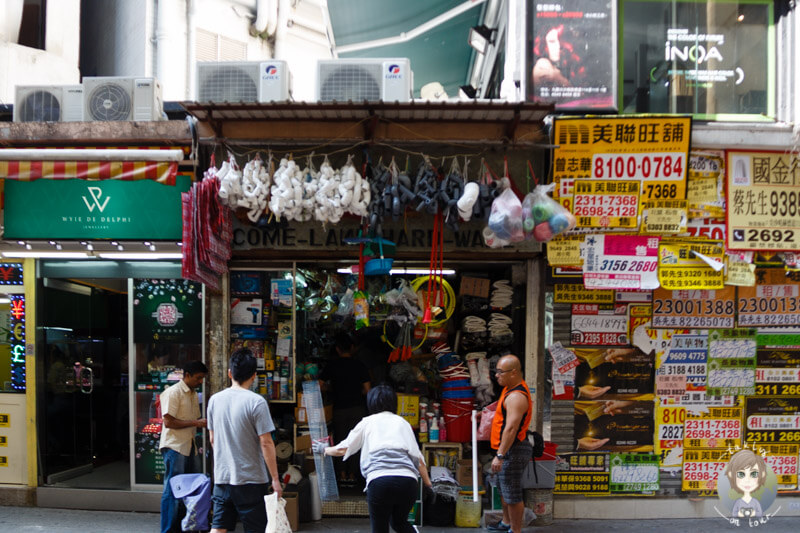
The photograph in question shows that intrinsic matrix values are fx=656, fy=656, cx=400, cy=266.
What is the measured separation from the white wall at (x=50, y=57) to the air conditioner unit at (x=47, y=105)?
10.1 ft

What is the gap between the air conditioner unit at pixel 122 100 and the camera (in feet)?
23.5

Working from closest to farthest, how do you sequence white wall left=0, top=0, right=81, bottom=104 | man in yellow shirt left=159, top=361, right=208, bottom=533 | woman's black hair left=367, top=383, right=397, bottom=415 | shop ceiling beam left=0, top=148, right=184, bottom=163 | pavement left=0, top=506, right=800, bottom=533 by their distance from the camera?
woman's black hair left=367, top=383, right=397, bottom=415
man in yellow shirt left=159, top=361, right=208, bottom=533
shop ceiling beam left=0, top=148, right=184, bottom=163
pavement left=0, top=506, right=800, bottom=533
white wall left=0, top=0, right=81, bottom=104

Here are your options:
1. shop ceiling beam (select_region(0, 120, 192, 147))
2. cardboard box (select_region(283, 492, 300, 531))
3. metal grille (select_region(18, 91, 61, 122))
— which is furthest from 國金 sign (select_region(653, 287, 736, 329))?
metal grille (select_region(18, 91, 61, 122))

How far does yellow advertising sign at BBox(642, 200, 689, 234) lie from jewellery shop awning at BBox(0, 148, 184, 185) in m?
4.82

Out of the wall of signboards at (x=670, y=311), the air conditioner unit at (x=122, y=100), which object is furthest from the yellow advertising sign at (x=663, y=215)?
the air conditioner unit at (x=122, y=100)

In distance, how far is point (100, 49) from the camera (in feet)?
38.1

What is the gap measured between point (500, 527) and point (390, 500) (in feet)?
7.92

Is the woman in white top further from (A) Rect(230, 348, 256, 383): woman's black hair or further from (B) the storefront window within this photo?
(B) the storefront window

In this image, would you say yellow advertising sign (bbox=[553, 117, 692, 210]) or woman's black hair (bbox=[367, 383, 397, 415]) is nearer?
woman's black hair (bbox=[367, 383, 397, 415])

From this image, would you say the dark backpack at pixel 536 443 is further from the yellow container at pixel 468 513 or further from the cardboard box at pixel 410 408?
the cardboard box at pixel 410 408

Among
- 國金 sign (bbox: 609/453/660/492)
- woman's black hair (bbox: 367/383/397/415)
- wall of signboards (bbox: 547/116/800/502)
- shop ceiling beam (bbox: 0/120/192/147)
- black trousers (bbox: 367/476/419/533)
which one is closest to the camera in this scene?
black trousers (bbox: 367/476/419/533)


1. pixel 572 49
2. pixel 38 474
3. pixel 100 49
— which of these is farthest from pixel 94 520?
pixel 100 49

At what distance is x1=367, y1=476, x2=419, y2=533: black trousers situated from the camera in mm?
4664

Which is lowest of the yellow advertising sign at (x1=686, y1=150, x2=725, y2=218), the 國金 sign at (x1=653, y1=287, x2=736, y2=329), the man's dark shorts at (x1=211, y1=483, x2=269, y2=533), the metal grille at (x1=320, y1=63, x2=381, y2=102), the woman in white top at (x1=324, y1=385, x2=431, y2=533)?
the man's dark shorts at (x1=211, y1=483, x2=269, y2=533)
